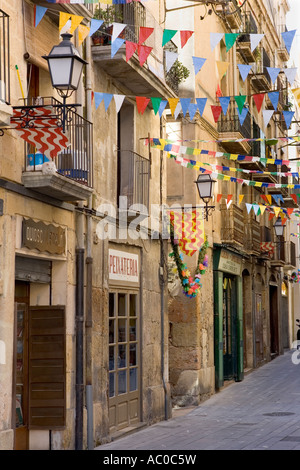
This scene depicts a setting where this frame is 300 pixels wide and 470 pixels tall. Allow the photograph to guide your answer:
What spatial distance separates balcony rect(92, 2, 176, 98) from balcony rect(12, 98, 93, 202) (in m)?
1.56

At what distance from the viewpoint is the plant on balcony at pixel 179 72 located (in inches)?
691

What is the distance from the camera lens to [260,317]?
27438mm

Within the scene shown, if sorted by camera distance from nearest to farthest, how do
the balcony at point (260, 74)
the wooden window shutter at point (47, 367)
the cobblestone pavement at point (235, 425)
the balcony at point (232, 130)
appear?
the wooden window shutter at point (47, 367) < the cobblestone pavement at point (235, 425) < the balcony at point (232, 130) < the balcony at point (260, 74)

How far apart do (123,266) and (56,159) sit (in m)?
3.70

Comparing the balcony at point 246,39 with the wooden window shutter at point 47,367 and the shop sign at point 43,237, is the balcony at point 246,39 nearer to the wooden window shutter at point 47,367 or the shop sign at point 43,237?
the shop sign at point 43,237

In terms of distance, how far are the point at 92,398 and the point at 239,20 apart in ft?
48.4

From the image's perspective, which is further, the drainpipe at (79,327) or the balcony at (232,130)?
the balcony at (232,130)

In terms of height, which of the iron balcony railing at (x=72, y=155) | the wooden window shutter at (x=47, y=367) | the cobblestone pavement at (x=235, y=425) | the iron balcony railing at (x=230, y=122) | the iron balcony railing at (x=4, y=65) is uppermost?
the iron balcony railing at (x=230, y=122)

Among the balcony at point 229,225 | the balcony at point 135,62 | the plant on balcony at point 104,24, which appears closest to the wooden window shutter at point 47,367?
the balcony at point 135,62

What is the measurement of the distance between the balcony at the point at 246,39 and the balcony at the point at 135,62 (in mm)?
9159

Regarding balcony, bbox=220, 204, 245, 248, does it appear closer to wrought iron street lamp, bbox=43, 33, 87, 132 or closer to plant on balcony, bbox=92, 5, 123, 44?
plant on balcony, bbox=92, 5, 123, 44

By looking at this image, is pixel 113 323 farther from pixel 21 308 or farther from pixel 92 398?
pixel 21 308

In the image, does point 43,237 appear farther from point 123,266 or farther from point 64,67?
point 123,266

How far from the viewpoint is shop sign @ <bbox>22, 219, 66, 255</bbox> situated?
9.60 metres
